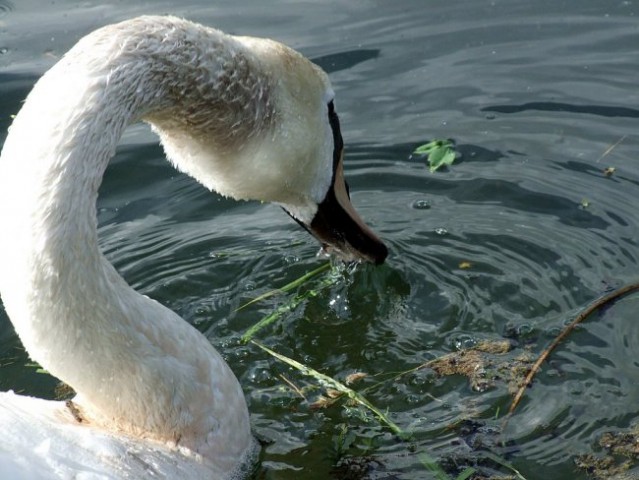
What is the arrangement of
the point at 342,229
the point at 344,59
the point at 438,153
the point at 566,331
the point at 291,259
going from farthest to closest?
the point at 344,59
the point at 438,153
the point at 291,259
the point at 566,331
the point at 342,229

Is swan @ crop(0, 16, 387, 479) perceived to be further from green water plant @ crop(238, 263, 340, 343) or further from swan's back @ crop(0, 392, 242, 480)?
green water plant @ crop(238, 263, 340, 343)

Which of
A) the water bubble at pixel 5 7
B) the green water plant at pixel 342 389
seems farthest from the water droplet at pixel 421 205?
the water bubble at pixel 5 7

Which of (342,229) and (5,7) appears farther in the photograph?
(5,7)

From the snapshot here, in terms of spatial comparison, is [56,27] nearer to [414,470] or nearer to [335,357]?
[335,357]

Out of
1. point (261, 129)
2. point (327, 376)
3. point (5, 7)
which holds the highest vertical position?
point (261, 129)

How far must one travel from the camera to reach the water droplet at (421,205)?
280 inches

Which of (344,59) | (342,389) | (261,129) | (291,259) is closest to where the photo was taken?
(261,129)

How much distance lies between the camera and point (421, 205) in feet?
23.4

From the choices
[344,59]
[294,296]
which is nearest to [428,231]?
[294,296]

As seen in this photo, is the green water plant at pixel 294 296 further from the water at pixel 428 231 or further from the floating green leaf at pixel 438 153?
the floating green leaf at pixel 438 153

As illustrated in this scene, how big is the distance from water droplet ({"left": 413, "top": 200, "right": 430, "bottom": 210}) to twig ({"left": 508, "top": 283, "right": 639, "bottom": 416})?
1.35m

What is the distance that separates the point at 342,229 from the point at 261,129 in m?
1.06

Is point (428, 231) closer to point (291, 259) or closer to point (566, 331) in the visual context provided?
point (291, 259)

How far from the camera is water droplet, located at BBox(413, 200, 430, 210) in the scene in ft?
23.3
